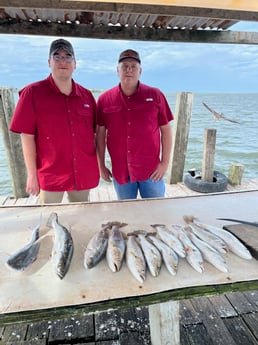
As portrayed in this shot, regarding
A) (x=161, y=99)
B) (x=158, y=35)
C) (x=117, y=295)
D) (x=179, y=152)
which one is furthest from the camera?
(x=179, y=152)

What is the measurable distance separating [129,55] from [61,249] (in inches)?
65.3

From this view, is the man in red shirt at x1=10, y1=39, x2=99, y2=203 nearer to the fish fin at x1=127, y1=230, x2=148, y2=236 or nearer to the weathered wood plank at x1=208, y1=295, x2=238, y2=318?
the fish fin at x1=127, y1=230, x2=148, y2=236

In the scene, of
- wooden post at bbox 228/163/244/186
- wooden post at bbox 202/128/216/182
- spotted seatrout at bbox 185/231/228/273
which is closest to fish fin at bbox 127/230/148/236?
spotted seatrout at bbox 185/231/228/273

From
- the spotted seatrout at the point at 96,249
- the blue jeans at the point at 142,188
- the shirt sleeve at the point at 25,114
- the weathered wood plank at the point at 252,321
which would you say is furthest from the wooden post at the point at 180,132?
the spotted seatrout at the point at 96,249

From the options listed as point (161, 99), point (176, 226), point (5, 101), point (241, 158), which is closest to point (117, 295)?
point (176, 226)

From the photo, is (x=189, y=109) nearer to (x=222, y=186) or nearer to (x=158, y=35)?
(x=222, y=186)

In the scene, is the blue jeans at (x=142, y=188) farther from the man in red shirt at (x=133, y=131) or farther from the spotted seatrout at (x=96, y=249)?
the spotted seatrout at (x=96, y=249)

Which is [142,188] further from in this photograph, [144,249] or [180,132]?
[180,132]

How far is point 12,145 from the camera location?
13.3 feet

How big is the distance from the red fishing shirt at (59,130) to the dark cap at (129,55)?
422mm

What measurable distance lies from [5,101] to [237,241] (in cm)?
368

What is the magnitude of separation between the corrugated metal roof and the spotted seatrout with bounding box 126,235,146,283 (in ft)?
6.25

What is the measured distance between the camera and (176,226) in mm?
1618

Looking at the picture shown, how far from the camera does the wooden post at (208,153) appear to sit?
4.72 metres
